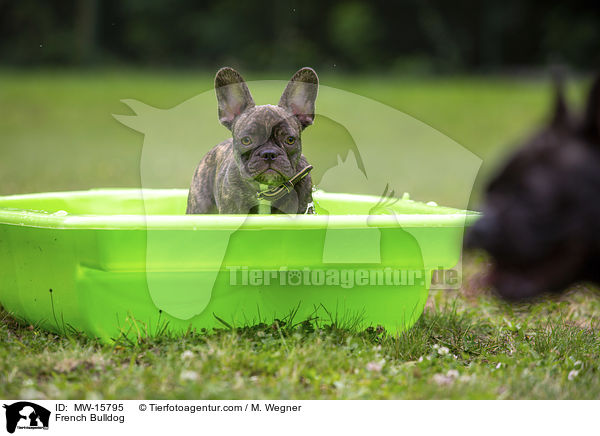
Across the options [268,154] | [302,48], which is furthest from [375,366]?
[302,48]

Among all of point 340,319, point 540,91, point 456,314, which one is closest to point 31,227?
point 340,319

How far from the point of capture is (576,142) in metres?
2.00

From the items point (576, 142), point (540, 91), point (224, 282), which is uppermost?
point (540, 91)

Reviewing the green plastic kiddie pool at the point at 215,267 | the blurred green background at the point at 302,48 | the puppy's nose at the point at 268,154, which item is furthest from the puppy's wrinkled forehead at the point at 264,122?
the blurred green background at the point at 302,48

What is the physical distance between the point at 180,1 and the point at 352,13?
651 cm

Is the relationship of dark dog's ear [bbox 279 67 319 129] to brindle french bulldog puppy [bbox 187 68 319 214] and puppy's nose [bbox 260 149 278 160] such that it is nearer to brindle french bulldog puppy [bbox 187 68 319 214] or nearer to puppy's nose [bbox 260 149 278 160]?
brindle french bulldog puppy [bbox 187 68 319 214]

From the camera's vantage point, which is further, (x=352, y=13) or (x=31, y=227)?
(x=352, y=13)

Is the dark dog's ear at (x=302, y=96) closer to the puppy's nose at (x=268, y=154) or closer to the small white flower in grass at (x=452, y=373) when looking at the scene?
the puppy's nose at (x=268, y=154)

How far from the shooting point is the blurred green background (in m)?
19.3

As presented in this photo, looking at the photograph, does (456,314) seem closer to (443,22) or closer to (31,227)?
(31,227)

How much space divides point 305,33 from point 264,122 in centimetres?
2385

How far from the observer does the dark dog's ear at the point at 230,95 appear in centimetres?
404

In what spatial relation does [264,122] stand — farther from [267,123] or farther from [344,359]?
[344,359]
